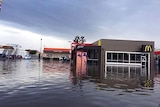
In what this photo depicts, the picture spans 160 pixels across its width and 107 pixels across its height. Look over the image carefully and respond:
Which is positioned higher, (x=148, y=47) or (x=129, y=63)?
(x=148, y=47)

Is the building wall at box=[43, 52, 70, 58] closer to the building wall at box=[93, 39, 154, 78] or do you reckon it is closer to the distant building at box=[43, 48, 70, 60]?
the distant building at box=[43, 48, 70, 60]

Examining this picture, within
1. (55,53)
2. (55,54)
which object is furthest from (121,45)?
(55,54)

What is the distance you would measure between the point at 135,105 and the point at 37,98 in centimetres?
337

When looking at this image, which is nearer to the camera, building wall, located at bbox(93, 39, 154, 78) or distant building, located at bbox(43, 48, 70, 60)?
building wall, located at bbox(93, 39, 154, 78)

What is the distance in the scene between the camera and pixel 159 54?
184 feet

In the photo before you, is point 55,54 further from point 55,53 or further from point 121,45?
point 121,45

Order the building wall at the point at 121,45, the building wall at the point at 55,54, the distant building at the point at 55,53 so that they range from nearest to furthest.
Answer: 1. the building wall at the point at 121,45
2. the distant building at the point at 55,53
3. the building wall at the point at 55,54

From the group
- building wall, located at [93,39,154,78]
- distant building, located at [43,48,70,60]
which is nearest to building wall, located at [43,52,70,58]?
distant building, located at [43,48,70,60]

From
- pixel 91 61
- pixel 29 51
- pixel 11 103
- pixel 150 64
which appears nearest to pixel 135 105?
pixel 11 103

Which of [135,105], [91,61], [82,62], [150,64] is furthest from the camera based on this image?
[91,61]

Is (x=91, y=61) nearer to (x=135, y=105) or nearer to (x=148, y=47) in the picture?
(x=148, y=47)

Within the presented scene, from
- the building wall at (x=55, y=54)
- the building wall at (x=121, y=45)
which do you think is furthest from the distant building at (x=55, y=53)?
the building wall at (x=121, y=45)

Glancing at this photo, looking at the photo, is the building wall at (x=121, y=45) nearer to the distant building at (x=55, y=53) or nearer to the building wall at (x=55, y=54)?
the distant building at (x=55, y=53)

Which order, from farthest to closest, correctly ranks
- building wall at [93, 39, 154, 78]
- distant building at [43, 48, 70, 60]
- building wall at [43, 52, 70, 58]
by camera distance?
1. building wall at [43, 52, 70, 58]
2. distant building at [43, 48, 70, 60]
3. building wall at [93, 39, 154, 78]
